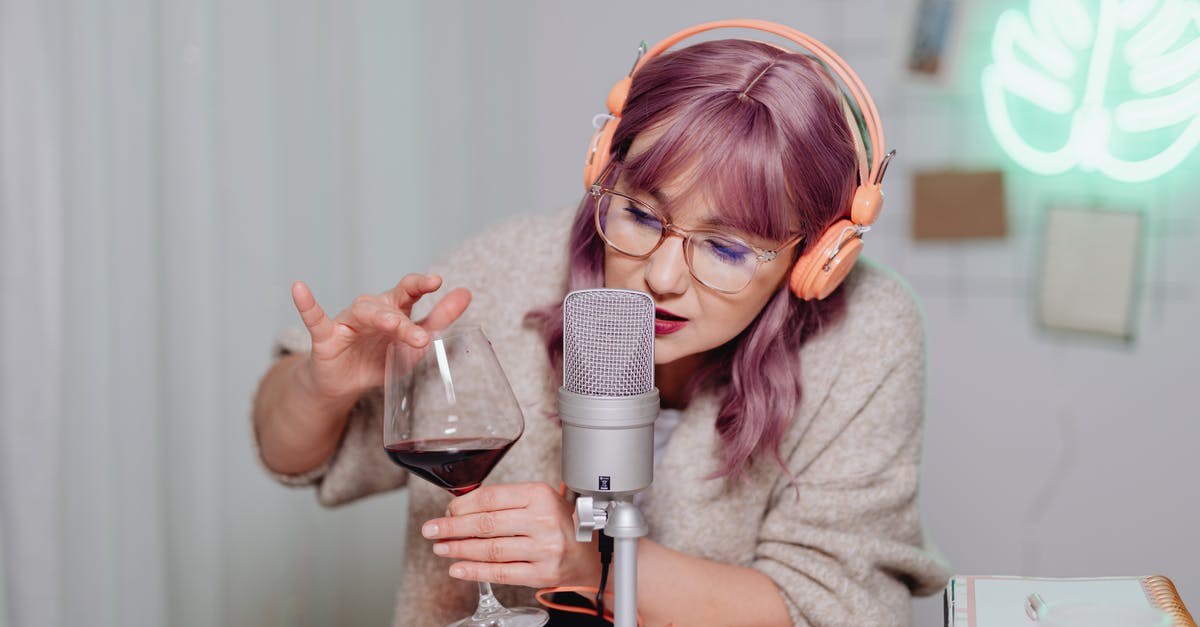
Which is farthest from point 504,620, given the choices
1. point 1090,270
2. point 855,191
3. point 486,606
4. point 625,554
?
point 1090,270

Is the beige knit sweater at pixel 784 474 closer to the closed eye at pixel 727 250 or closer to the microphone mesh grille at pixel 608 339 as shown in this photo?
the closed eye at pixel 727 250

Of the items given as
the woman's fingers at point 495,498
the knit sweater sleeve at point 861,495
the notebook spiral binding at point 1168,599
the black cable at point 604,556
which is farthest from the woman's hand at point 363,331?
the notebook spiral binding at point 1168,599

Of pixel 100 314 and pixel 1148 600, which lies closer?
pixel 1148 600

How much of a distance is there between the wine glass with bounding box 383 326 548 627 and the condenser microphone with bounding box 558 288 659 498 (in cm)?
7

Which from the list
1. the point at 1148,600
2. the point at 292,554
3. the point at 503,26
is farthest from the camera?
the point at 503,26

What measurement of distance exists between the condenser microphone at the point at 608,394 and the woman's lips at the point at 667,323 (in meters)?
0.25

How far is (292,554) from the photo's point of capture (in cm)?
200

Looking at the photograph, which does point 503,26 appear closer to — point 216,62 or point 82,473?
point 216,62

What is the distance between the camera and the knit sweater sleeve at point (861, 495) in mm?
1159

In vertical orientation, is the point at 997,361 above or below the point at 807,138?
below

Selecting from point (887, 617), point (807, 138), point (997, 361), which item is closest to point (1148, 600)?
point (887, 617)

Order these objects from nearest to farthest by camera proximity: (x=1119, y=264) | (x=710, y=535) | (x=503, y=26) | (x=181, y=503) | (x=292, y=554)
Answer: (x=710, y=535), (x=181, y=503), (x=292, y=554), (x=1119, y=264), (x=503, y=26)

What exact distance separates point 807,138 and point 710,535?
1.74ft

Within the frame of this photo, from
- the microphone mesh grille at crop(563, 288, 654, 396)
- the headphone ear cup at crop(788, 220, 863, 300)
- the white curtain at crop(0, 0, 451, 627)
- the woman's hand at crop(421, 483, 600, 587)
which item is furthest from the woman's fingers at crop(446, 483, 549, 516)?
the white curtain at crop(0, 0, 451, 627)
